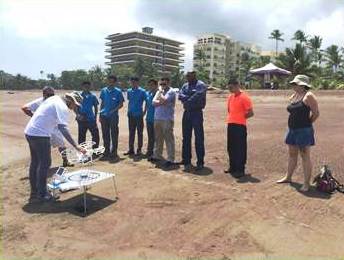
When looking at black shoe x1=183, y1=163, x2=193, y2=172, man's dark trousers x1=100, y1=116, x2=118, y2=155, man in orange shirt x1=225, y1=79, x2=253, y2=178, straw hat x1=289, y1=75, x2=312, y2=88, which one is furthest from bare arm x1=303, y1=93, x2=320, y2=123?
man's dark trousers x1=100, y1=116, x2=118, y2=155

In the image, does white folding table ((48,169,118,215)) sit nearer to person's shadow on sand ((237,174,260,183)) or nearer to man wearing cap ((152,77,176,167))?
man wearing cap ((152,77,176,167))

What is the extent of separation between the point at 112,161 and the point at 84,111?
4.88ft

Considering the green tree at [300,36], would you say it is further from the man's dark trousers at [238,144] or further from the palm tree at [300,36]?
the man's dark trousers at [238,144]

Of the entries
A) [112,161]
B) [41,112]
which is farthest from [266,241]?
[112,161]

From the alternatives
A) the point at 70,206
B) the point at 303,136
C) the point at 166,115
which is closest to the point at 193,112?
the point at 166,115

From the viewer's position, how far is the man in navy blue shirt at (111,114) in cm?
1019

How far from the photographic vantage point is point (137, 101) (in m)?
10.1

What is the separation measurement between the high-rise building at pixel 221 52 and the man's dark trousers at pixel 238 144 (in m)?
116

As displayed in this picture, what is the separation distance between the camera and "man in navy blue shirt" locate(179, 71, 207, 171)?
8680mm

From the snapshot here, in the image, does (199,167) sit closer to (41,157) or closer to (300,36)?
(41,157)

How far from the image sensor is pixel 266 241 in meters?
5.68

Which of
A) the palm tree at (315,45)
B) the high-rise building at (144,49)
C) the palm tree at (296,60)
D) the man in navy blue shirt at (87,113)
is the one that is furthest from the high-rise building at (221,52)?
the man in navy blue shirt at (87,113)

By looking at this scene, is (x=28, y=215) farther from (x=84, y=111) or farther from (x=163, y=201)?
(x=84, y=111)

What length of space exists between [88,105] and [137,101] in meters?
1.22
